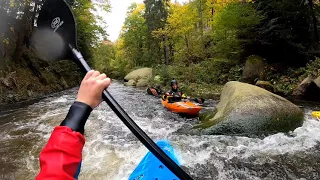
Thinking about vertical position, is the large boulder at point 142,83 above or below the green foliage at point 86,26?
below

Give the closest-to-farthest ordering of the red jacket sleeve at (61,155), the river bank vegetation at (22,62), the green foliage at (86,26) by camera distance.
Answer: the red jacket sleeve at (61,155) → the river bank vegetation at (22,62) → the green foliage at (86,26)

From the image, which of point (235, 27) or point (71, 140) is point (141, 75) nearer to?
point (235, 27)

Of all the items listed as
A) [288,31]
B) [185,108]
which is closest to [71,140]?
[185,108]

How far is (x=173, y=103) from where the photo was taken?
8.71 meters

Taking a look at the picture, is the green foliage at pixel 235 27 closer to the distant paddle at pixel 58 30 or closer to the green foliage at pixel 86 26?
the green foliage at pixel 86 26

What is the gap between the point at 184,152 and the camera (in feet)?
16.6

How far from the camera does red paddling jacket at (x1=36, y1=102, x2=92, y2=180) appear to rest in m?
0.78

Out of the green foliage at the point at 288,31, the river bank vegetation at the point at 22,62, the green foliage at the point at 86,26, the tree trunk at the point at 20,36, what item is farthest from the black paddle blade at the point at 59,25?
the green foliage at the point at 86,26

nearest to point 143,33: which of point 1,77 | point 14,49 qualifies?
point 14,49

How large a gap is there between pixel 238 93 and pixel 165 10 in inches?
852

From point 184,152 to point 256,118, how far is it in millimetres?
1997

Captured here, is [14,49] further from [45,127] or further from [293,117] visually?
[293,117]

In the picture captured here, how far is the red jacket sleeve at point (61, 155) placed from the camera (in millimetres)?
780

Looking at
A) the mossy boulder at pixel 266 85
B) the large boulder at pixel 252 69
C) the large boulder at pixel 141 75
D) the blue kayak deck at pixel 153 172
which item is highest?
the blue kayak deck at pixel 153 172
